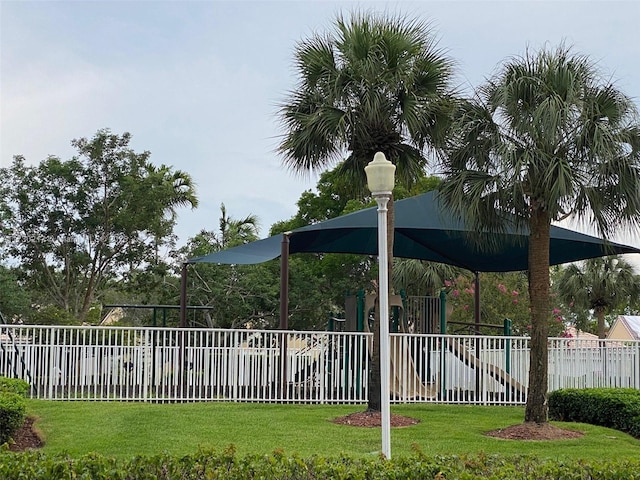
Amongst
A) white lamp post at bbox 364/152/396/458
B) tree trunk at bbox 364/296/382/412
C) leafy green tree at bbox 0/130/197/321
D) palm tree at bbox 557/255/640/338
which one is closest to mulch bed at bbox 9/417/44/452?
white lamp post at bbox 364/152/396/458

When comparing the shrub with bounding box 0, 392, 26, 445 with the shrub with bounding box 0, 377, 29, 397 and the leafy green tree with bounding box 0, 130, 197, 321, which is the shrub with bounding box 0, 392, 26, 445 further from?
the leafy green tree with bounding box 0, 130, 197, 321

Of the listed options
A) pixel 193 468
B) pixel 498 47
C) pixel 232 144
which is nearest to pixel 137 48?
pixel 232 144

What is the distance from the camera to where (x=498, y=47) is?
1116 centimetres

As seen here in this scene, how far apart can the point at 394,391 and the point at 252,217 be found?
20249 millimetres

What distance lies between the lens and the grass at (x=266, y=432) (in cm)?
878

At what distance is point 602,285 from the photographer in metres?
30.2

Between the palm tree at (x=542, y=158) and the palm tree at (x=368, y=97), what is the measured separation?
1037 mm

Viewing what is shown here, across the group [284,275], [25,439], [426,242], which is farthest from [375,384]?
[426,242]

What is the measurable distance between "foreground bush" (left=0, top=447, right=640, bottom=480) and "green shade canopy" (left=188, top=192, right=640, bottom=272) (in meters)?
6.95

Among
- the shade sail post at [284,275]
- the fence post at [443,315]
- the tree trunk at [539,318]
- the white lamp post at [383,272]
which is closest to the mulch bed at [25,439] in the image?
the white lamp post at [383,272]

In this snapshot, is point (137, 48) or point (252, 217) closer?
point (137, 48)

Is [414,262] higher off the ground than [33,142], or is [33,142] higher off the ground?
[33,142]

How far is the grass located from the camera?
8781 millimetres

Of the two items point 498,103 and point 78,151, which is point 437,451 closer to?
point 498,103
